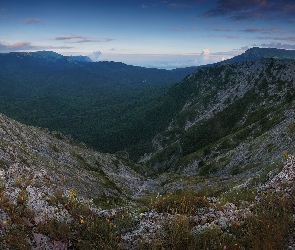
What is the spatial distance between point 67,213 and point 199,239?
9.15m

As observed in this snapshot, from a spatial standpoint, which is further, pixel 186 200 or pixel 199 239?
pixel 186 200

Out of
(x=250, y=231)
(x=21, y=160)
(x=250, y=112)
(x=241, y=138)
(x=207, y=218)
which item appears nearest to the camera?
(x=250, y=231)

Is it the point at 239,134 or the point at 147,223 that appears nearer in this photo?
the point at 147,223

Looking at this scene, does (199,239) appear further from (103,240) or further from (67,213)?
(67,213)

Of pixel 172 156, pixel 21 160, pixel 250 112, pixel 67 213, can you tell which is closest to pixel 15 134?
pixel 21 160

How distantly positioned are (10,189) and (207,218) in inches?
602

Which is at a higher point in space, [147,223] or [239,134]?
[147,223]

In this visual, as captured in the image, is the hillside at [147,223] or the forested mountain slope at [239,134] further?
the forested mountain slope at [239,134]

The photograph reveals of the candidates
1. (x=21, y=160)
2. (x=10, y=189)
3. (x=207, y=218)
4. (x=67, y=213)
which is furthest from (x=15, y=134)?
(x=207, y=218)

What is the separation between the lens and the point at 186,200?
18719 millimetres

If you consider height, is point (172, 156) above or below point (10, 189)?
below

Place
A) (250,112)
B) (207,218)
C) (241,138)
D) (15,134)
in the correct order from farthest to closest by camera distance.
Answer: (250,112) → (241,138) → (15,134) → (207,218)

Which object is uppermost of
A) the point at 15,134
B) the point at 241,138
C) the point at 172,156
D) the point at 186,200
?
the point at 186,200

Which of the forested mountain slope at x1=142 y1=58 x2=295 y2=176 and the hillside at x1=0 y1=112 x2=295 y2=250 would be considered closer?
the hillside at x1=0 y1=112 x2=295 y2=250
